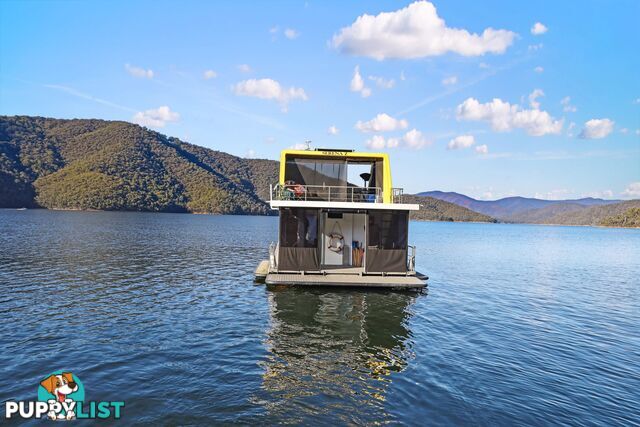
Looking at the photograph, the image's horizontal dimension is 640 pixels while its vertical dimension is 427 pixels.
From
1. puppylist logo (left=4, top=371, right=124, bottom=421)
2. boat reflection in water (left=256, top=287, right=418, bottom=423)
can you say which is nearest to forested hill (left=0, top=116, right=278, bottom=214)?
boat reflection in water (left=256, top=287, right=418, bottom=423)

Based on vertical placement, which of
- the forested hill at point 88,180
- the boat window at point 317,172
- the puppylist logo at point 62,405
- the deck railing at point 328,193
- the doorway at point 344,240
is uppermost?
the forested hill at point 88,180

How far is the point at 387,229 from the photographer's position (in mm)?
18609

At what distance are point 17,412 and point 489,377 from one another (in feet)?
33.4

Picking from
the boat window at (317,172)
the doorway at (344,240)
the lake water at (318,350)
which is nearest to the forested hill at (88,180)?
the lake water at (318,350)

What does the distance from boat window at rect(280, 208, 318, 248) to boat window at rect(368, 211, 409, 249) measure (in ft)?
8.91

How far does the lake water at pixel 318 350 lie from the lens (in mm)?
7977

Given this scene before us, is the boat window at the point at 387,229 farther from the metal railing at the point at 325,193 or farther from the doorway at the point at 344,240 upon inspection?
the doorway at the point at 344,240

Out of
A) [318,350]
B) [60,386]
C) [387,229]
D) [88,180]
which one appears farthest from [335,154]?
[88,180]

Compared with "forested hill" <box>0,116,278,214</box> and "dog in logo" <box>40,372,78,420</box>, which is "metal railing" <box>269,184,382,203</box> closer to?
"dog in logo" <box>40,372,78,420</box>

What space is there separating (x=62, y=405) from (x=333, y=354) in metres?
6.33

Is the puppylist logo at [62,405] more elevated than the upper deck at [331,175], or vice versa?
the upper deck at [331,175]

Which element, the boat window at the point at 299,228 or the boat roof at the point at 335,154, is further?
the boat roof at the point at 335,154

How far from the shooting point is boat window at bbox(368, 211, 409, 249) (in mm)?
18516

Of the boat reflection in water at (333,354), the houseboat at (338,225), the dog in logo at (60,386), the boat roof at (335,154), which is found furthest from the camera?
the boat roof at (335,154)
